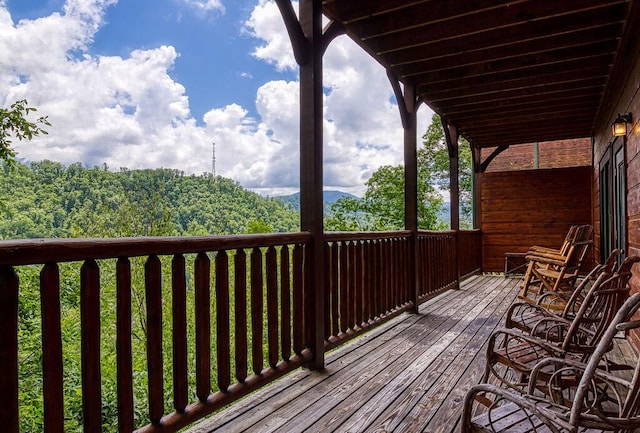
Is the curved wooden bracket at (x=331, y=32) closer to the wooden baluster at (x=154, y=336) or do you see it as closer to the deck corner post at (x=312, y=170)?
the deck corner post at (x=312, y=170)

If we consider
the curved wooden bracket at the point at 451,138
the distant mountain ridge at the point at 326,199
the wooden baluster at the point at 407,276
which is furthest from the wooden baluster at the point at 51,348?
the distant mountain ridge at the point at 326,199

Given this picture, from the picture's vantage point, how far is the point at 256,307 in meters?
2.43

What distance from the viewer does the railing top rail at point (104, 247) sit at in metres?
1.31

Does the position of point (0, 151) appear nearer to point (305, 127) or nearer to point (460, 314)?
point (305, 127)

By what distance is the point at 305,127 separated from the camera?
2.93 meters

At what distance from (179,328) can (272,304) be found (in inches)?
30.8

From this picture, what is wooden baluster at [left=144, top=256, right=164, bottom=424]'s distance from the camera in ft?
5.74

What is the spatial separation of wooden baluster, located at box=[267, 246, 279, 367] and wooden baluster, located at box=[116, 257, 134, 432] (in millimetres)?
969

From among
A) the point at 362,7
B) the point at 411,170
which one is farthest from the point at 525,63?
the point at 362,7

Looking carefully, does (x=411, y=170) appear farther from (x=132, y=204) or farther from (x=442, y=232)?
(x=132, y=204)

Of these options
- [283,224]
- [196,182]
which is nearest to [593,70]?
[283,224]

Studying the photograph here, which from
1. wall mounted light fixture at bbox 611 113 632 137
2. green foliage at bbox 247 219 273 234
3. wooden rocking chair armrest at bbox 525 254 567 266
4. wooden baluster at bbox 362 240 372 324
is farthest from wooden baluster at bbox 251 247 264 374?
green foliage at bbox 247 219 273 234

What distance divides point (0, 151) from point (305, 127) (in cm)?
840

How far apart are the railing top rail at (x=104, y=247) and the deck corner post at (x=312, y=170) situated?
26.6 inches
